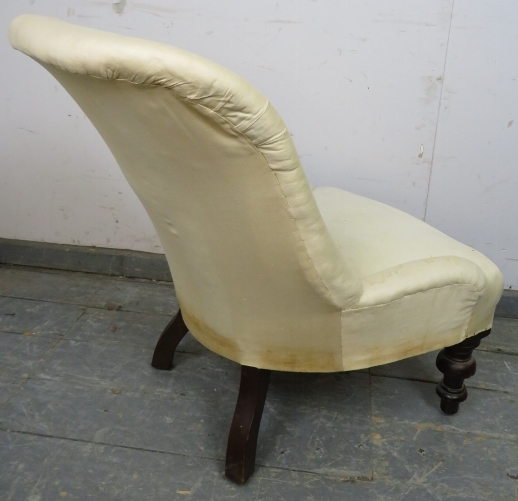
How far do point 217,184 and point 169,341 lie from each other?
691mm

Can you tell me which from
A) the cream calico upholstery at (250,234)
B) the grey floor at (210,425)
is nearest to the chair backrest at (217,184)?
the cream calico upholstery at (250,234)

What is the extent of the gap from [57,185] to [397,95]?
1058 mm

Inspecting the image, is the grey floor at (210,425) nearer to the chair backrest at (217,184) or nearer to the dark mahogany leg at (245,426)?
the dark mahogany leg at (245,426)

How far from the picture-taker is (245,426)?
108 cm

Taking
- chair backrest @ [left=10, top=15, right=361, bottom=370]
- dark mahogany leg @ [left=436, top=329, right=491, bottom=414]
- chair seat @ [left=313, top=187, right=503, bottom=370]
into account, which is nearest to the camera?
chair backrest @ [left=10, top=15, right=361, bottom=370]

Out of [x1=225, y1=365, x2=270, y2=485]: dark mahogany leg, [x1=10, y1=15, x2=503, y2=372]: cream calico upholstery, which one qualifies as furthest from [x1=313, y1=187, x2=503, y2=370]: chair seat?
[x1=225, y1=365, x2=270, y2=485]: dark mahogany leg

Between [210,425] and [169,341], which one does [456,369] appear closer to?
[210,425]

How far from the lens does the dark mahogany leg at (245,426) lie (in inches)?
42.6

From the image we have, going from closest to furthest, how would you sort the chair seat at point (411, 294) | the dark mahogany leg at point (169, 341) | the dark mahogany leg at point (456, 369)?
1. the chair seat at point (411, 294)
2. the dark mahogany leg at point (456, 369)
3. the dark mahogany leg at point (169, 341)

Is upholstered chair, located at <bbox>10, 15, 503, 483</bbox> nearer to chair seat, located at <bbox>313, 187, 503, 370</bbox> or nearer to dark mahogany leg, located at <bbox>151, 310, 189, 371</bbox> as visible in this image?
chair seat, located at <bbox>313, 187, 503, 370</bbox>

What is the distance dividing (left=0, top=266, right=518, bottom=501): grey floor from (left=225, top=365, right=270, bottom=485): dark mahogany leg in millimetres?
38

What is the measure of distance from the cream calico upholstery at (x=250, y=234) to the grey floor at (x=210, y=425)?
0.78ft

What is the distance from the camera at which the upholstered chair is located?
707 millimetres

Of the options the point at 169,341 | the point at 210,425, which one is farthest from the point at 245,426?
the point at 169,341
